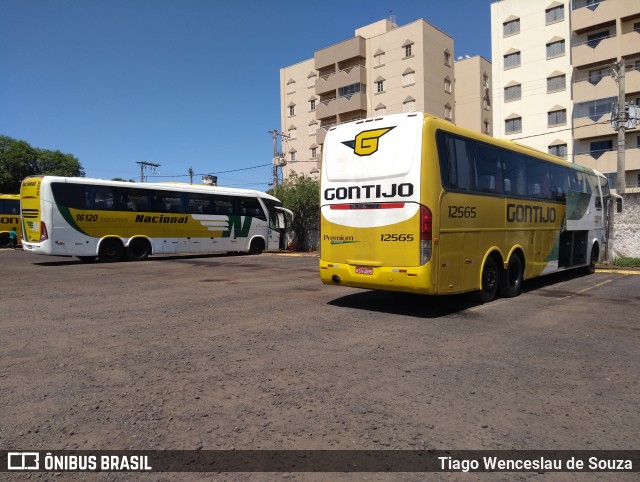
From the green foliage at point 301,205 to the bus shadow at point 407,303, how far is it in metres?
19.4

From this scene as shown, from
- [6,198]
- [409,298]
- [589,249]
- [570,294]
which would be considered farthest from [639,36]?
[6,198]

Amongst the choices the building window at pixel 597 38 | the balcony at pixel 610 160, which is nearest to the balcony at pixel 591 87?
the building window at pixel 597 38

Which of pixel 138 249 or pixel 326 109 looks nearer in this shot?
pixel 138 249

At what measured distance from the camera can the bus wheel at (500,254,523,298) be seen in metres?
9.45

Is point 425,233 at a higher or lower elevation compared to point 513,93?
lower

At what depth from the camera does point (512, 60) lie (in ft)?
140

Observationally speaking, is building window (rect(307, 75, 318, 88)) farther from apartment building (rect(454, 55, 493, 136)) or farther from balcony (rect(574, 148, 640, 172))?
balcony (rect(574, 148, 640, 172))

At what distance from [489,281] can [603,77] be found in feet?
119

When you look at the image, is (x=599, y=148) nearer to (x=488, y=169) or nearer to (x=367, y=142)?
(x=488, y=169)

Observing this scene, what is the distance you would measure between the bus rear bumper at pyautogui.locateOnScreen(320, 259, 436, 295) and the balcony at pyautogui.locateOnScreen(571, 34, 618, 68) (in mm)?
38272

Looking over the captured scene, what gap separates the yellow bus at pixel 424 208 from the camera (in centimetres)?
734

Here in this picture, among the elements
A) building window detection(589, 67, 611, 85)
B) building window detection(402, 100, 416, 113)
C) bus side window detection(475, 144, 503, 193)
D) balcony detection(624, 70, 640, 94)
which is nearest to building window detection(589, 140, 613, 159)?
balcony detection(624, 70, 640, 94)

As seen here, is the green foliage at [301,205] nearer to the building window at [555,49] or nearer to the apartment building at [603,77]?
the apartment building at [603,77]

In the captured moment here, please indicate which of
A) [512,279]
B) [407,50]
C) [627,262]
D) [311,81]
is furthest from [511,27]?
[512,279]
